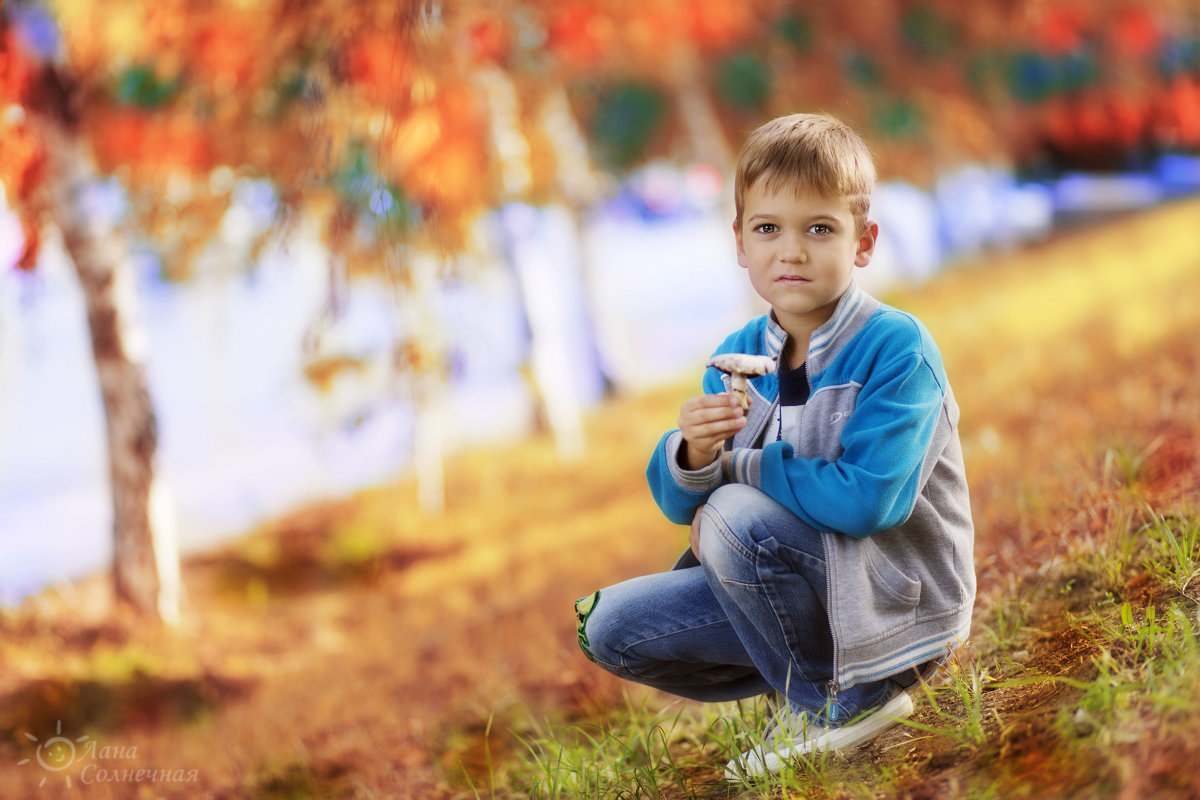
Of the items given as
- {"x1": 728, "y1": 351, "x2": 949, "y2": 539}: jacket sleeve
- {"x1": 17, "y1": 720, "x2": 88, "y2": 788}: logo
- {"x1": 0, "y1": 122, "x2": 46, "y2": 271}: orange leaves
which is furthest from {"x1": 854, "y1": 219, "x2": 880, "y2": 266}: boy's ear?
{"x1": 0, "y1": 122, "x2": 46, "y2": 271}: orange leaves

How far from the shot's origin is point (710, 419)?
1.87m

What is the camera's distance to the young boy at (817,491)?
1825mm

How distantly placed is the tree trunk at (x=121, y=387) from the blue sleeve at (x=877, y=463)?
4.97 m

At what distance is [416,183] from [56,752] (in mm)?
3924

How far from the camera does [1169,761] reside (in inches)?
62.8

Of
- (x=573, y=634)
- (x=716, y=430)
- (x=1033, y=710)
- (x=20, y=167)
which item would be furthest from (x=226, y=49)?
(x=1033, y=710)

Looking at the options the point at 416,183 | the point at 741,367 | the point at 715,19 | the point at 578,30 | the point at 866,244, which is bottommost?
the point at 741,367

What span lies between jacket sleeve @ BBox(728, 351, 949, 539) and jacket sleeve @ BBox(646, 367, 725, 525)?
6.3 inches

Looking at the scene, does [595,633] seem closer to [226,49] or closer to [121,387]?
[121,387]

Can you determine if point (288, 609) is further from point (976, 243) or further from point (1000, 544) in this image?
point (976, 243)

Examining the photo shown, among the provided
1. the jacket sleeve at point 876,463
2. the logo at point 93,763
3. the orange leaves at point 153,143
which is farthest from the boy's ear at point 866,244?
the orange leaves at point 153,143

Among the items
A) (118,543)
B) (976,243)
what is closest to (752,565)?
(118,543)

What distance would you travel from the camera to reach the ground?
6.51 feet

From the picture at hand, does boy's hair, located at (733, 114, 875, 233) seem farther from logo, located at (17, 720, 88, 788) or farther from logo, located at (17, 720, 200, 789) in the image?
logo, located at (17, 720, 88, 788)
